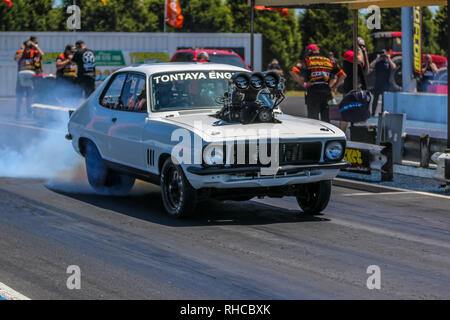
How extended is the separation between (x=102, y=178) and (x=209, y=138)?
9.26ft

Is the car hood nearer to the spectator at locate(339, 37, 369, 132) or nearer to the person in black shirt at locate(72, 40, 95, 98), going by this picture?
the spectator at locate(339, 37, 369, 132)

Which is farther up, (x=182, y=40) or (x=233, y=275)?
(x=182, y=40)

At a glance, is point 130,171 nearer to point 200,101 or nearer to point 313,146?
point 200,101

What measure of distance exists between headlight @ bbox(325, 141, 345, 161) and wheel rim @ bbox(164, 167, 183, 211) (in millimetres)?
1562

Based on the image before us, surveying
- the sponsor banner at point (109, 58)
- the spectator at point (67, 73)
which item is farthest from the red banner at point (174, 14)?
the spectator at point (67, 73)

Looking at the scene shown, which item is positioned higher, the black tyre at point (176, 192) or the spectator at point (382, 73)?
the spectator at point (382, 73)

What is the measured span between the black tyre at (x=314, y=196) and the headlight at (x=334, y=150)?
13.7 inches

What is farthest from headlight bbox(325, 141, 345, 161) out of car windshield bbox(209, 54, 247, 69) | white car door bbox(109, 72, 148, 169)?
car windshield bbox(209, 54, 247, 69)

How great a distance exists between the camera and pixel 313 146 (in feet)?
29.8

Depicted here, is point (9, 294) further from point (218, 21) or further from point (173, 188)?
point (218, 21)

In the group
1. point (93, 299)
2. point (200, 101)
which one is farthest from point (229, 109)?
point (93, 299)

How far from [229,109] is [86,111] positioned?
2.58 metres

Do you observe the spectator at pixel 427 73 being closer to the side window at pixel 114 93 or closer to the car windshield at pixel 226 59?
the car windshield at pixel 226 59

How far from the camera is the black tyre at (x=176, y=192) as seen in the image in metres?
8.91
